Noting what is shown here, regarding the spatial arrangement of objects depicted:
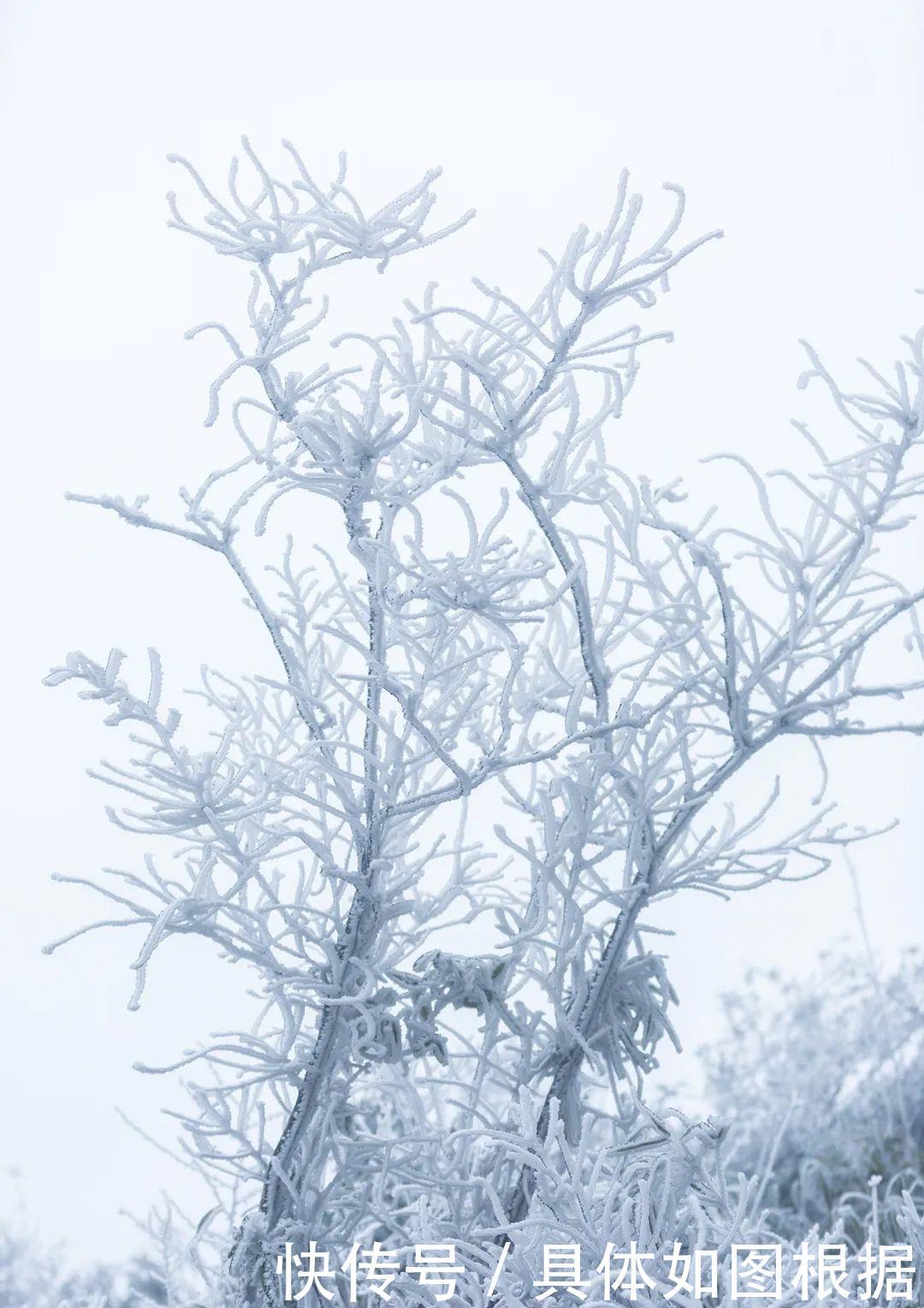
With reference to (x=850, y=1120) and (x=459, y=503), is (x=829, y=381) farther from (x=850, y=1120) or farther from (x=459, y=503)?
(x=850, y=1120)

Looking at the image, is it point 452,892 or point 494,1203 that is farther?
point 452,892

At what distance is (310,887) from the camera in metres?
0.67

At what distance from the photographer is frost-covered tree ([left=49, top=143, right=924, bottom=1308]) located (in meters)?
0.58

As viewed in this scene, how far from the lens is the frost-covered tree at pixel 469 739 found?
1.90 ft

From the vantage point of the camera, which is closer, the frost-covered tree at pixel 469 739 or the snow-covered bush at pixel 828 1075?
the frost-covered tree at pixel 469 739

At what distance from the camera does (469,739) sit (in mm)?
705

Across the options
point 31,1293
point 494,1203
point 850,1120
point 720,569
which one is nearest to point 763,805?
point 720,569

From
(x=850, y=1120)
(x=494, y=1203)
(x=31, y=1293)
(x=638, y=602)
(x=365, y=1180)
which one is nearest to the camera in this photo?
(x=494, y=1203)

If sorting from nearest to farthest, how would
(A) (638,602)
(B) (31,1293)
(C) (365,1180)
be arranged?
(C) (365,1180)
(A) (638,602)
(B) (31,1293)

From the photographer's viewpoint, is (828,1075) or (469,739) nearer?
(469,739)

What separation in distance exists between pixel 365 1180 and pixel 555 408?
363mm

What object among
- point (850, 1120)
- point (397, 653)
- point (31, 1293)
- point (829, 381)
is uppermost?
point (829, 381)

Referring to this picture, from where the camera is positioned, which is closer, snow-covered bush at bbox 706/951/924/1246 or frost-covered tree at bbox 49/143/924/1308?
frost-covered tree at bbox 49/143/924/1308

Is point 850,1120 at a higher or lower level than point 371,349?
lower
